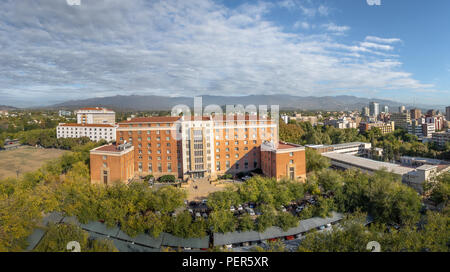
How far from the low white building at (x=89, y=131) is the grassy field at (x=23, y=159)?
315 cm

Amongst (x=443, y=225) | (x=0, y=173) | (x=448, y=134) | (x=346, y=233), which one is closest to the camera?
(x=346, y=233)

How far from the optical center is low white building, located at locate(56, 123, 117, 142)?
30297mm

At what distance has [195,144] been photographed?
15883 millimetres

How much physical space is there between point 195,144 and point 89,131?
21248 mm

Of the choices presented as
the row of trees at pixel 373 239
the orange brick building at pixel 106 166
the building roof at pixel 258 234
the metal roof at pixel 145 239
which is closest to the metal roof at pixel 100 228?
the metal roof at pixel 145 239

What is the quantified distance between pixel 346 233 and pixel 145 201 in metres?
6.87

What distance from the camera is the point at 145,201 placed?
9141 mm

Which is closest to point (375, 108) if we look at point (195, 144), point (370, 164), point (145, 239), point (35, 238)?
point (370, 164)

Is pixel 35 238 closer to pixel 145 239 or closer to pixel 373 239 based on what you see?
pixel 145 239

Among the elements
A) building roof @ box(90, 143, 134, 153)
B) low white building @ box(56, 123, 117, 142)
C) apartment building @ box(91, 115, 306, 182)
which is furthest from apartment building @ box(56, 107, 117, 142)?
building roof @ box(90, 143, 134, 153)

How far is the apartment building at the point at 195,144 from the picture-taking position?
16.0 metres
